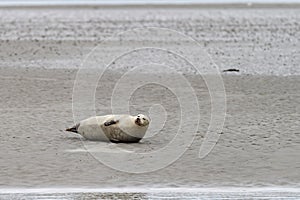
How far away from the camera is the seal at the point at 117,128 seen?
9.39 meters

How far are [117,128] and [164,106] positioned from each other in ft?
8.50

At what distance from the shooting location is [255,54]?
59.2ft

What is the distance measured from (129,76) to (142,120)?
5547mm

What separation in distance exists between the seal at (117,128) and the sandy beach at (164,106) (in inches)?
4.4

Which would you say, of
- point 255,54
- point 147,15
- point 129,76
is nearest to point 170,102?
point 129,76

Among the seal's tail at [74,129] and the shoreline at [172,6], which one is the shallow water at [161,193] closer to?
the seal's tail at [74,129]

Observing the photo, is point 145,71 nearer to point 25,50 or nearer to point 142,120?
point 25,50

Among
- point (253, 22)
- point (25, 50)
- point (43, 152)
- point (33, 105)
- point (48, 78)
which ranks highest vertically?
point (253, 22)

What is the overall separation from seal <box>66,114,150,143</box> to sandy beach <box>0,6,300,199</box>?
0.37 feet

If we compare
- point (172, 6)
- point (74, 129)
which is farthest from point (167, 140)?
point (172, 6)

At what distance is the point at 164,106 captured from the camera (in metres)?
12.0

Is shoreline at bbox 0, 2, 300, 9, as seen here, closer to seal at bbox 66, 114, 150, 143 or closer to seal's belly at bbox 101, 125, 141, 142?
seal at bbox 66, 114, 150, 143

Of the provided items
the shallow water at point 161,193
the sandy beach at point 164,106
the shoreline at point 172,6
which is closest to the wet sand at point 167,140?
the sandy beach at point 164,106

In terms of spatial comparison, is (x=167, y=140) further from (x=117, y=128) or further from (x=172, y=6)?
(x=172, y=6)
